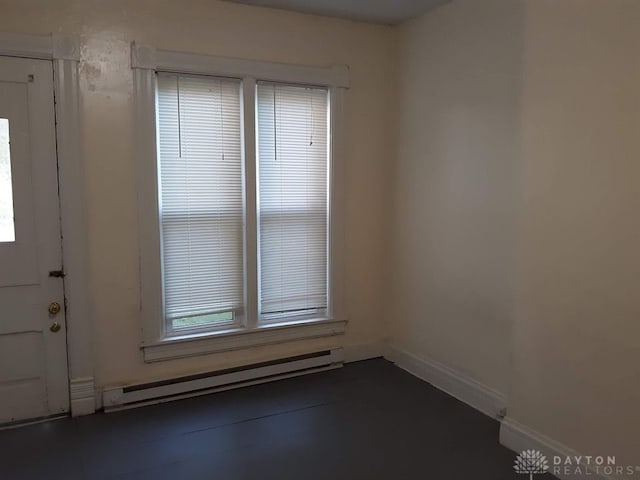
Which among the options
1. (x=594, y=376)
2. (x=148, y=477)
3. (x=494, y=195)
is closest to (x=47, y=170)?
(x=148, y=477)

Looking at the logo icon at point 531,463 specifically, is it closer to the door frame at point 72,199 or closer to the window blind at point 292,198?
the window blind at point 292,198

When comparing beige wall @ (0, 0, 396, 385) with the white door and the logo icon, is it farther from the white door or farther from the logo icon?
the logo icon

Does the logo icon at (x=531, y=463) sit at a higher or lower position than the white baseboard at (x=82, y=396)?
lower

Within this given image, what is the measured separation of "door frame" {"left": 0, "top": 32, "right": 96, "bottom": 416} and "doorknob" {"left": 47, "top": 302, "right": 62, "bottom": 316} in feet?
0.17

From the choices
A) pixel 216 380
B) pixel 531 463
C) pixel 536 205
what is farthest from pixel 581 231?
pixel 216 380

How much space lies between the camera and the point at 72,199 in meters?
2.98

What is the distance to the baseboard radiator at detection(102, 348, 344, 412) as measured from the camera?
3.20m

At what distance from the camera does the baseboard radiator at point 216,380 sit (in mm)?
3195

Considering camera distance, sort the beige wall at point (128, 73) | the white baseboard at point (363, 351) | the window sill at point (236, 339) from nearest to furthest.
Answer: the beige wall at point (128, 73), the window sill at point (236, 339), the white baseboard at point (363, 351)

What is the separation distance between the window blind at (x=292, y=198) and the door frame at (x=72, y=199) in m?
1.20

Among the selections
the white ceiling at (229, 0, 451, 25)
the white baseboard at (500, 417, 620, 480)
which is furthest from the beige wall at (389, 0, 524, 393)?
the white baseboard at (500, 417, 620, 480)

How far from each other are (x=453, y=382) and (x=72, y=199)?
285 centimetres

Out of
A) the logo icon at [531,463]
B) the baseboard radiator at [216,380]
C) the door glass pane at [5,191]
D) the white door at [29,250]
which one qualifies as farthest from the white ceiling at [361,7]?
the logo icon at [531,463]

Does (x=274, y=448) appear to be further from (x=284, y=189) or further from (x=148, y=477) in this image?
(x=284, y=189)
